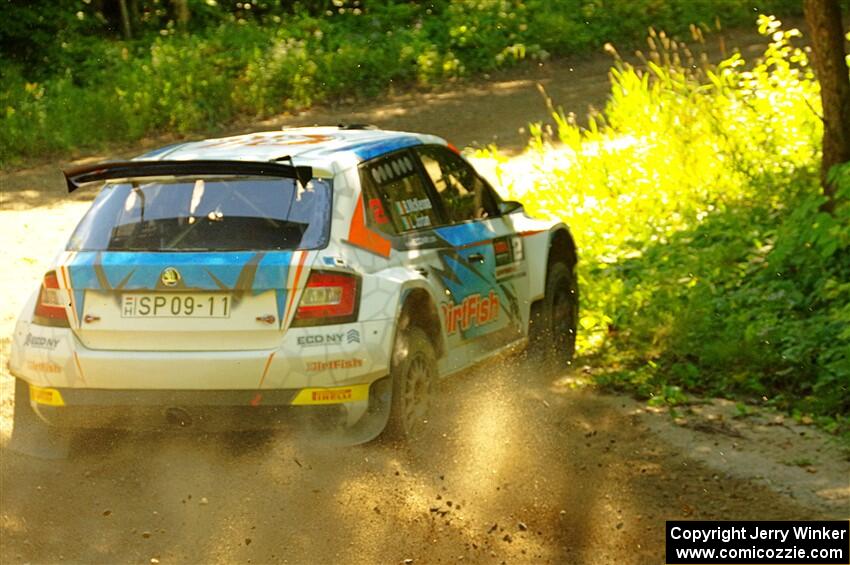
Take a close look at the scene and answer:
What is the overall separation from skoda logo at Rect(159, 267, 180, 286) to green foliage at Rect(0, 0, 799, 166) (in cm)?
Result: 1186

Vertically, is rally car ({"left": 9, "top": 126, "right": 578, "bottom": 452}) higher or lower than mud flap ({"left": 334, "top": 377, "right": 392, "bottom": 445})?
higher

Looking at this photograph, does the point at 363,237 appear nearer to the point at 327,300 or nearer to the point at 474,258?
the point at 327,300

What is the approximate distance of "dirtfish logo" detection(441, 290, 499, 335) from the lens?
7.84m

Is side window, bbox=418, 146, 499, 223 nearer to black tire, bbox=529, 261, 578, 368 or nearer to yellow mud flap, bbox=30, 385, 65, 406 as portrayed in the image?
black tire, bbox=529, 261, 578, 368

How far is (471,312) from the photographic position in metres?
8.18

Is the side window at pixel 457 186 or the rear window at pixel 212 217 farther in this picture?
the side window at pixel 457 186

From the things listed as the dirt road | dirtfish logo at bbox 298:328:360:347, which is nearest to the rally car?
dirtfish logo at bbox 298:328:360:347

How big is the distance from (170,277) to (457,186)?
2.45m

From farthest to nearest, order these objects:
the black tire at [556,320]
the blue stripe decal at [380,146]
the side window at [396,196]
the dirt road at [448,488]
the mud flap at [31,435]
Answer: the black tire at [556,320] < the blue stripe decal at [380,146] < the side window at [396,196] < the mud flap at [31,435] < the dirt road at [448,488]

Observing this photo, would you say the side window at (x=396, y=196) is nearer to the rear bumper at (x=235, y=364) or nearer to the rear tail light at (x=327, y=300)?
the rear tail light at (x=327, y=300)

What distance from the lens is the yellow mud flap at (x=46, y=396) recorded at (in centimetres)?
696

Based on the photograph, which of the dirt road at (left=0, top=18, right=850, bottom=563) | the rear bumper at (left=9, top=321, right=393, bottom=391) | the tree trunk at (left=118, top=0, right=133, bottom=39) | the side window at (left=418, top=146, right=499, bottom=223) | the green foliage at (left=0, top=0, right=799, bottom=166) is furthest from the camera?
the tree trunk at (left=118, top=0, right=133, bottom=39)

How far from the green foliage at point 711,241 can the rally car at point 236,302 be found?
9.44 feet

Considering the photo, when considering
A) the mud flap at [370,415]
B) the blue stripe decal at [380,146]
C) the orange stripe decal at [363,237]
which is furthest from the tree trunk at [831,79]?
the mud flap at [370,415]
